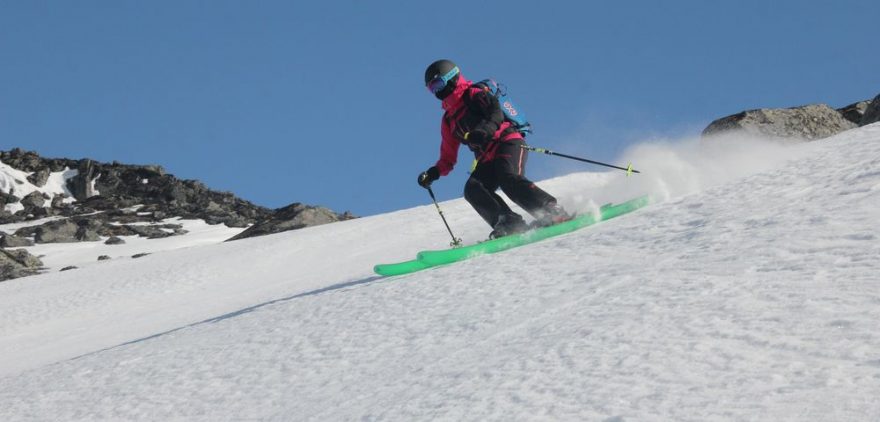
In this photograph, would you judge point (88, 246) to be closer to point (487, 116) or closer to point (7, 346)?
point (7, 346)

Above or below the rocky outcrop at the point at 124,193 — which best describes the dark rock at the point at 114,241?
below

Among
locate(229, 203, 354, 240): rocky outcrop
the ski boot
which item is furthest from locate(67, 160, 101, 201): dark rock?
the ski boot

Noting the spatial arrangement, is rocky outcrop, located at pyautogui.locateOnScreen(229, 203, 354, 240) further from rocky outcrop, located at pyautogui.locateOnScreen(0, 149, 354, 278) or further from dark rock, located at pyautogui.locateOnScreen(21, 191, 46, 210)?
dark rock, located at pyautogui.locateOnScreen(21, 191, 46, 210)

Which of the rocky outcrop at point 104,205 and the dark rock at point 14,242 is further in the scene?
the rocky outcrop at point 104,205

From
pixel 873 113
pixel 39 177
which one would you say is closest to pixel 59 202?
pixel 39 177

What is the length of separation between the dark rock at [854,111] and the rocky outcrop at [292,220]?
548 inches

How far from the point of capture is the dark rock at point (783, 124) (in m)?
15.3

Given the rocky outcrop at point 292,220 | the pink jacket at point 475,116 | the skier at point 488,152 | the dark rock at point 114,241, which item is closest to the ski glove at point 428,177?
the skier at point 488,152

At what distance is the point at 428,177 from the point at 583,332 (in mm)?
4636

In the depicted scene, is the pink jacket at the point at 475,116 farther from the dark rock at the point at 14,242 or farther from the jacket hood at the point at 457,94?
the dark rock at the point at 14,242

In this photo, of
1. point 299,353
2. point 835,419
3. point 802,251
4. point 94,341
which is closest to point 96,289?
point 94,341

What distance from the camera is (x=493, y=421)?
11.8 ft

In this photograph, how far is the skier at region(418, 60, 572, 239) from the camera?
8.62 meters

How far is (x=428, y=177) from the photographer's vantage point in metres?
8.99
